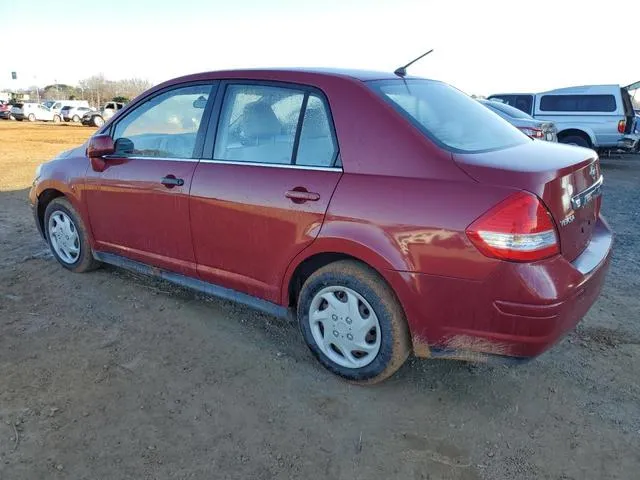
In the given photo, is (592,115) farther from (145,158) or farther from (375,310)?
(375,310)

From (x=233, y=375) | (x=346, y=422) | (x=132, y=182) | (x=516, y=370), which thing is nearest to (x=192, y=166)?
(x=132, y=182)

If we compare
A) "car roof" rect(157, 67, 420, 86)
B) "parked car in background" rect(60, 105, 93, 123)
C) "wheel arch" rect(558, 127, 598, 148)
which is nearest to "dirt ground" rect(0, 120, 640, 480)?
"car roof" rect(157, 67, 420, 86)

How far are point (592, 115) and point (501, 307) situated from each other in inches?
521

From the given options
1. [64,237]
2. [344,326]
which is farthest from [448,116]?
[64,237]

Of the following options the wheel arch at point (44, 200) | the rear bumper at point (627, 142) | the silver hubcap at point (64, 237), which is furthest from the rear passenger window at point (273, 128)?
the rear bumper at point (627, 142)

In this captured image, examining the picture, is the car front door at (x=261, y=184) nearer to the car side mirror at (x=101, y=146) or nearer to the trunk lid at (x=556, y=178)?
the trunk lid at (x=556, y=178)

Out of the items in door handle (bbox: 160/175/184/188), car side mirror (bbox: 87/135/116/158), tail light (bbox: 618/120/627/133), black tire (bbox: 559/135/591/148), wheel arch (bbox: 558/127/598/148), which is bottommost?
black tire (bbox: 559/135/591/148)

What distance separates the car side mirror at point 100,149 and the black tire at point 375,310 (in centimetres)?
193

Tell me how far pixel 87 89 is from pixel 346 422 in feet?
263

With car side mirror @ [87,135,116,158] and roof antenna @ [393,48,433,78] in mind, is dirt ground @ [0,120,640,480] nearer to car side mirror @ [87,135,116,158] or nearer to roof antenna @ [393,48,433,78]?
car side mirror @ [87,135,116,158]

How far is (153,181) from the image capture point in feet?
11.6

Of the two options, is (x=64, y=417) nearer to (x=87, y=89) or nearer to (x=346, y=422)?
(x=346, y=422)

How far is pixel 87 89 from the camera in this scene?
72500 mm

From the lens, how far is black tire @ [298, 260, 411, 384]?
2.65 m
